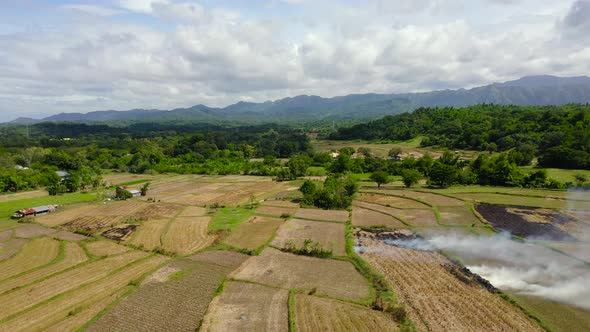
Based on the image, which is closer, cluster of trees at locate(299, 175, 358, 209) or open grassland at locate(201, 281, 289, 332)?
open grassland at locate(201, 281, 289, 332)

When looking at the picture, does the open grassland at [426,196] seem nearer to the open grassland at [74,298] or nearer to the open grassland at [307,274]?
the open grassland at [307,274]

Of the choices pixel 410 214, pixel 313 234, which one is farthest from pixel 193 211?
pixel 410 214

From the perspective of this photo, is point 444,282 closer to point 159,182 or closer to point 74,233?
point 74,233

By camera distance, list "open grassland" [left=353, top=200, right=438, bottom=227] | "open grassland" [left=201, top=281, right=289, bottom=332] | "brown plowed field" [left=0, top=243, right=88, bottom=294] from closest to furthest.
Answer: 1. "open grassland" [left=201, top=281, right=289, bottom=332]
2. "brown plowed field" [left=0, top=243, right=88, bottom=294]
3. "open grassland" [left=353, top=200, right=438, bottom=227]

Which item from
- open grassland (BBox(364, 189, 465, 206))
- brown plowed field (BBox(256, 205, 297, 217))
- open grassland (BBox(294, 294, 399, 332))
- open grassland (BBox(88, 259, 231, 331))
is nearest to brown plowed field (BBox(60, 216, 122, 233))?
open grassland (BBox(88, 259, 231, 331))

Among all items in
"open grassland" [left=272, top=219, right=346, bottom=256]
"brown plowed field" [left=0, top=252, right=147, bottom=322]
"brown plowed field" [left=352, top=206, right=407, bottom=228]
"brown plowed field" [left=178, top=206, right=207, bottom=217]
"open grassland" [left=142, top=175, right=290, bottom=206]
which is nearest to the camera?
"brown plowed field" [left=0, top=252, right=147, bottom=322]

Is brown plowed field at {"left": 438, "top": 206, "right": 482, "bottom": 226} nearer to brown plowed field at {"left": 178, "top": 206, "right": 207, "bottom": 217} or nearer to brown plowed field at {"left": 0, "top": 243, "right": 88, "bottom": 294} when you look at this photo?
brown plowed field at {"left": 178, "top": 206, "right": 207, "bottom": 217}

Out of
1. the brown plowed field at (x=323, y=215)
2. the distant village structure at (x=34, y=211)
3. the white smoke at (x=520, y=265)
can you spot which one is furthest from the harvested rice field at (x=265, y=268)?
the distant village structure at (x=34, y=211)
